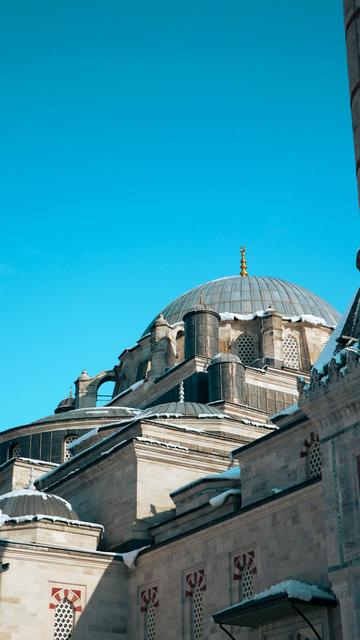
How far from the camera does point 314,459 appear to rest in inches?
827

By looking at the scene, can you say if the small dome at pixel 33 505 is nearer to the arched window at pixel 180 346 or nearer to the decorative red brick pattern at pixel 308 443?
the decorative red brick pattern at pixel 308 443

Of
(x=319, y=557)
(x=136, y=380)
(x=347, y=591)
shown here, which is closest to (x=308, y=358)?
(x=136, y=380)

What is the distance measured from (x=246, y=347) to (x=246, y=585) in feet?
62.9

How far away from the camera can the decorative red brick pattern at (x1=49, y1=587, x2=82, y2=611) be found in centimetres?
2309

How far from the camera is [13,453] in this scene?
36.3 meters

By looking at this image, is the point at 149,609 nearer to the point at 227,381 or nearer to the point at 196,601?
the point at 196,601

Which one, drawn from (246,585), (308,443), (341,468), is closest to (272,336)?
(308,443)

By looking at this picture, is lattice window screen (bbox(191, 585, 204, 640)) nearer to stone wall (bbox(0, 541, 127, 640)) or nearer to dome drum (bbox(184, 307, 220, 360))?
stone wall (bbox(0, 541, 127, 640))

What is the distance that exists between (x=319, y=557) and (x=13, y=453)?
67.3 feet

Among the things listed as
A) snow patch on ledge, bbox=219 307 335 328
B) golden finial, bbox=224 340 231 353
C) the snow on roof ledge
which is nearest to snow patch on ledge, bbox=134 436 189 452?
the snow on roof ledge

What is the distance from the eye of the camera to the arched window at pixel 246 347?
38500 mm

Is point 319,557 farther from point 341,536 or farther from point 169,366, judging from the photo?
point 169,366

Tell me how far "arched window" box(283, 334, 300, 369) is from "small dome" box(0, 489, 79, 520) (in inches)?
595

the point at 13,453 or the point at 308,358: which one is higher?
the point at 308,358
